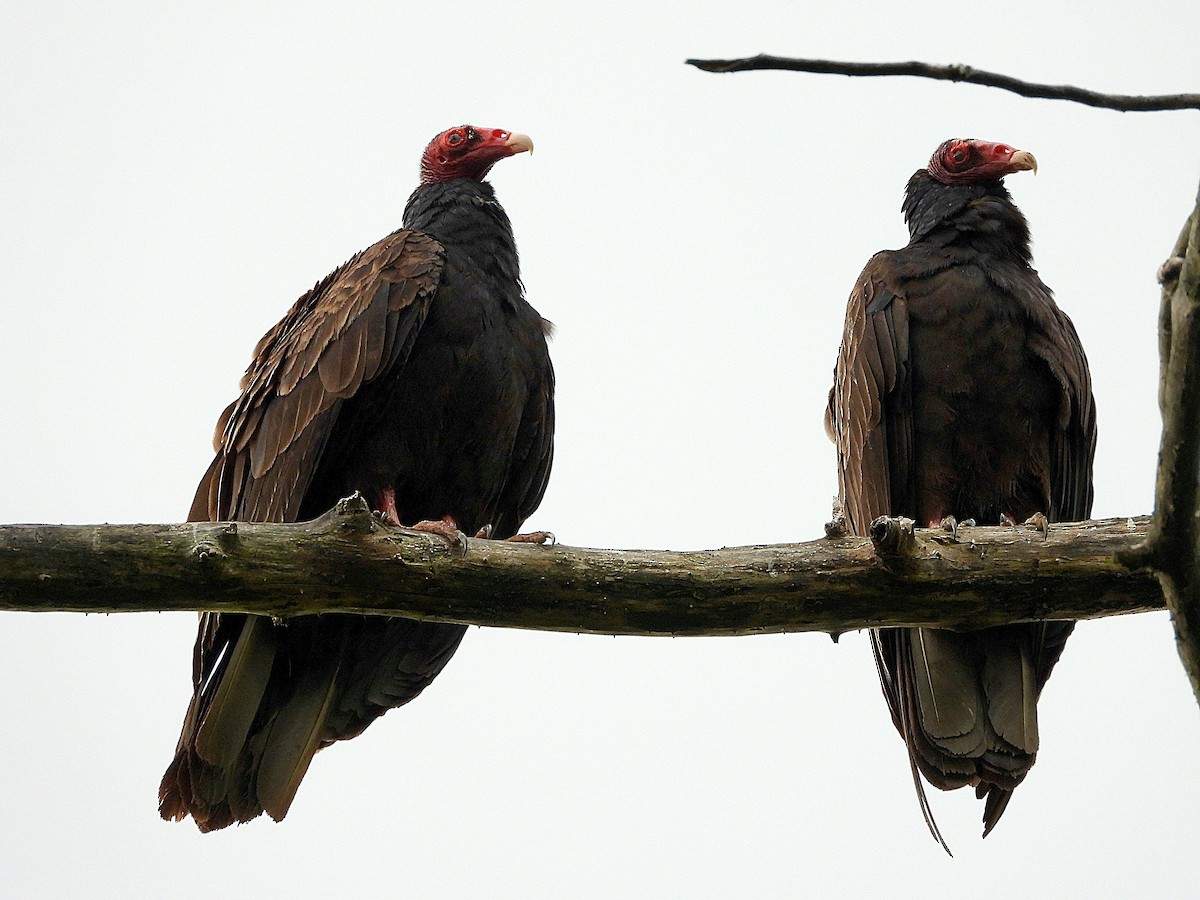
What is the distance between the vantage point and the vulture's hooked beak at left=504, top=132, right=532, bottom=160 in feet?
23.2

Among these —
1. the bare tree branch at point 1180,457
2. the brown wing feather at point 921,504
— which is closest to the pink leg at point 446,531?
the brown wing feather at point 921,504

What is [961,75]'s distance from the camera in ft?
8.50

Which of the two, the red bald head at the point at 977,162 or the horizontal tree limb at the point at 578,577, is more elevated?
the red bald head at the point at 977,162

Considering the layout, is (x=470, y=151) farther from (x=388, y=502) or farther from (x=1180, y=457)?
(x=1180, y=457)

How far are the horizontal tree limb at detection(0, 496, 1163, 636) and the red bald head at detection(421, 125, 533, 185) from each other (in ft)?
10.1

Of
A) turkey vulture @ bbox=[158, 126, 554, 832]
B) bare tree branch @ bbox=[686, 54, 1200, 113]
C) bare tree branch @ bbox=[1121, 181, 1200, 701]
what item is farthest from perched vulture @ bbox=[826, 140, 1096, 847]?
bare tree branch @ bbox=[686, 54, 1200, 113]

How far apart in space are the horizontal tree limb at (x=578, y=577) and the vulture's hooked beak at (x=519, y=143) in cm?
311

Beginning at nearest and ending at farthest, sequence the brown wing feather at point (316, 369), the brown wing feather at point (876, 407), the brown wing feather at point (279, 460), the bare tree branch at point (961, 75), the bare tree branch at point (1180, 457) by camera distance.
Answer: the bare tree branch at point (961, 75) → the bare tree branch at point (1180, 457) → the brown wing feather at point (279, 460) → the brown wing feather at point (316, 369) → the brown wing feather at point (876, 407)

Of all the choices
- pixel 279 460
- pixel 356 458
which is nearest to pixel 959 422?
pixel 356 458

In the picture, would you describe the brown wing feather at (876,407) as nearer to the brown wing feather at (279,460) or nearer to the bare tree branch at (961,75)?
the brown wing feather at (279,460)

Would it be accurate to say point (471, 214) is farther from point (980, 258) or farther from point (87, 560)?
point (87, 560)

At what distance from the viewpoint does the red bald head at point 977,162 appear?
6820 mm

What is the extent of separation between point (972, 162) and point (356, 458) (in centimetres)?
343

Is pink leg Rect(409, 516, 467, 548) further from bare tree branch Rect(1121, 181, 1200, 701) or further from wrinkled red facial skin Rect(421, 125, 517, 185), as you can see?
wrinkled red facial skin Rect(421, 125, 517, 185)
